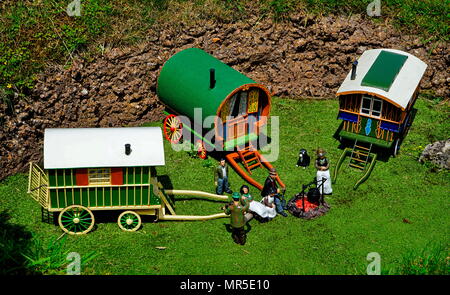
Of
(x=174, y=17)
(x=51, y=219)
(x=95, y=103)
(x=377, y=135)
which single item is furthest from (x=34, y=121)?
(x=377, y=135)

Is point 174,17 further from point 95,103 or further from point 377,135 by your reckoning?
point 377,135

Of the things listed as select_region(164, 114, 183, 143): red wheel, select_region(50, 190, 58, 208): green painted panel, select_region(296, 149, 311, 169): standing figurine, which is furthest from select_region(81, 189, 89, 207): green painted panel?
select_region(296, 149, 311, 169): standing figurine

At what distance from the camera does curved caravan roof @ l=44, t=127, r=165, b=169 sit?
17219 mm

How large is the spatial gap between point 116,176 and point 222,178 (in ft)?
12.8

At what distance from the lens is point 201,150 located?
864 inches

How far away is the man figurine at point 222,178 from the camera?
20.2 metres

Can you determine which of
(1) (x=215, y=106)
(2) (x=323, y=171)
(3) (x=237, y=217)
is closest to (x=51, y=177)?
(3) (x=237, y=217)

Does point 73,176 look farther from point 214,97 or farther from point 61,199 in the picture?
point 214,97

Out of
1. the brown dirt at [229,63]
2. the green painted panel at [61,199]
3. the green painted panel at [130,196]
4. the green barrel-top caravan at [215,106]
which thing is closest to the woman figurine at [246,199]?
the green barrel-top caravan at [215,106]

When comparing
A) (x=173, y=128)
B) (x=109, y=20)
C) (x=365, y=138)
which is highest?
(x=109, y=20)

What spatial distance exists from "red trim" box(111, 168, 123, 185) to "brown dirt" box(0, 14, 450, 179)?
16.8ft

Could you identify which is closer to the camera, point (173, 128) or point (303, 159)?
point (303, 159)

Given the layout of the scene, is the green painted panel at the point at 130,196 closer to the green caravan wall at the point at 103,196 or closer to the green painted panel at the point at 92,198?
the green caravan wall at the point at 103,196

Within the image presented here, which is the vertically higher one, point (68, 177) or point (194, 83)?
point (194, 83)
